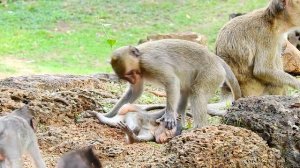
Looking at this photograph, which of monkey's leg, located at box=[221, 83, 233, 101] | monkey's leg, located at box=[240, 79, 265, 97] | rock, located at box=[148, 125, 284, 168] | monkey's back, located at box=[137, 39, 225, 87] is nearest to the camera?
rock, located at box=[148, 125, 284, 168]

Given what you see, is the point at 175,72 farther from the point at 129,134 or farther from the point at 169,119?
the point at 129,134

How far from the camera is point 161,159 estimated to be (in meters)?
5.16

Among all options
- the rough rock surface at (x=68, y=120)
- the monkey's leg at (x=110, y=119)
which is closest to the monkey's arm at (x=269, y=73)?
the rough rock surface at (x=68, y=120)

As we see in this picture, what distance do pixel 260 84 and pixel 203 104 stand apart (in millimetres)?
1394

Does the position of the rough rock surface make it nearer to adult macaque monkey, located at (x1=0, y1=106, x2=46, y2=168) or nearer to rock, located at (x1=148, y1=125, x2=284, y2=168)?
adult macaque monkey, located at (x1=0, y1=106, x2=46, y2=168)

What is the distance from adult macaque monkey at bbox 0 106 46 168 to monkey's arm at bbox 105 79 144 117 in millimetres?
1541

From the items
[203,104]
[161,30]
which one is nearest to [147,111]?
[203,104]

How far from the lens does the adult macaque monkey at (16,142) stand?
525cm

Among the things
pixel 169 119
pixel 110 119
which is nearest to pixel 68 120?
pixel 110 119

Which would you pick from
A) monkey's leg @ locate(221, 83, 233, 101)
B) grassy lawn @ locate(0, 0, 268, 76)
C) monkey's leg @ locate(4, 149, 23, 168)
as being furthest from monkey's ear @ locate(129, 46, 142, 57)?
grassy lawn @ locate(0, 0, 268, 76)

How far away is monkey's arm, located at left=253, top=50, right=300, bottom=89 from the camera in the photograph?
7.88m

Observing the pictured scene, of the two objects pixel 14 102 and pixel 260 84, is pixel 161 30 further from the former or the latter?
pixel 14 102

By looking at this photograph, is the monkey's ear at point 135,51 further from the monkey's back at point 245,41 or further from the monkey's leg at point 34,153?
the monkey's leg at point 34,153

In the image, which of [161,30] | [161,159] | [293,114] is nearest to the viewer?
[161,159]
